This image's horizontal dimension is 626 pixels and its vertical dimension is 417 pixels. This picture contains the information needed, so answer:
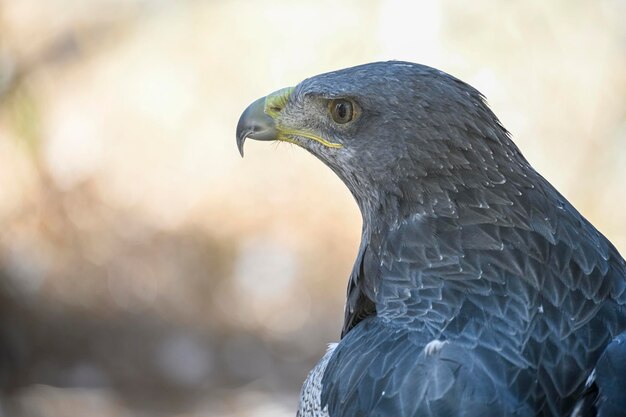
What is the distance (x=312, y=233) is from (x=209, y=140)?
3.80 ft

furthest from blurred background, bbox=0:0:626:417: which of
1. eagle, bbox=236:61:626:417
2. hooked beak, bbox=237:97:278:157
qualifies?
eagle, bbox=236:61:626:417

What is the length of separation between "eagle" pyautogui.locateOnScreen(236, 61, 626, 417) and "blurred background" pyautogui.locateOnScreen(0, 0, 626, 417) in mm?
4395

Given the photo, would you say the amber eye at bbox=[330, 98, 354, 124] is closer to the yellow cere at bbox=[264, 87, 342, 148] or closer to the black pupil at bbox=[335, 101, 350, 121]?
the black pupil at bbox=[335, 101, 350, 121]

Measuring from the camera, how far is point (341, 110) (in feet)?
12.3

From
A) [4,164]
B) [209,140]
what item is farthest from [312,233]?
[4,164]

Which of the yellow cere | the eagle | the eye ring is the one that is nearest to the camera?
the eagle

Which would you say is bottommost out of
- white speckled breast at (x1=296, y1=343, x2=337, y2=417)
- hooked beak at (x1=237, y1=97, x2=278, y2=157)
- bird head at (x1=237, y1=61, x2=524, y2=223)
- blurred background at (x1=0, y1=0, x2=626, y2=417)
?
white speckled breast at (x1=296, y1=343, x2=337, y2=417)

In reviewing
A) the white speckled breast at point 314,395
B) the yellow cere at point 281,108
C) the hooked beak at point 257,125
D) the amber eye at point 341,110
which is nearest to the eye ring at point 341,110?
the amber eye at point 341,110

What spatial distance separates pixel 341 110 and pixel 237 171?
4620 millimetres

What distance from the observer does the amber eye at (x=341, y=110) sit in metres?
3.72

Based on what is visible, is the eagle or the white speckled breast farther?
the white speckled breast

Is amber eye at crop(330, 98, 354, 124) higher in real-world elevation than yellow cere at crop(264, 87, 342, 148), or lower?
lower

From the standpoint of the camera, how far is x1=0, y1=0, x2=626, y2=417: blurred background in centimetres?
819

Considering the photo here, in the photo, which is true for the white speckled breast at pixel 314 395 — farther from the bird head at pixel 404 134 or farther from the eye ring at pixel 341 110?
the eye ring at pixel 341 110
